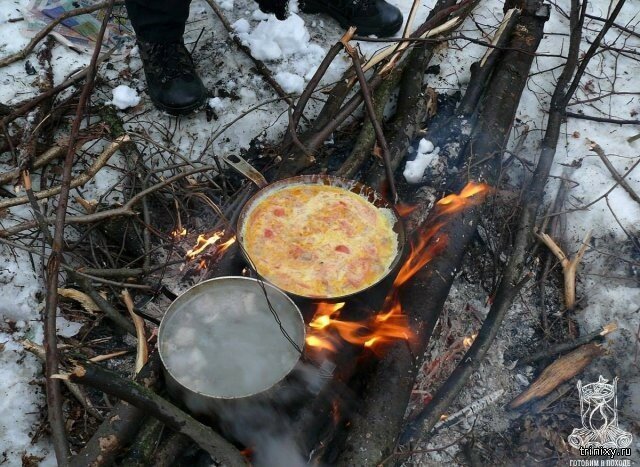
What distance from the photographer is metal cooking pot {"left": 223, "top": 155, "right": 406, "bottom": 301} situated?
2.62 metres

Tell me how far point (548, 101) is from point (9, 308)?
169 inches

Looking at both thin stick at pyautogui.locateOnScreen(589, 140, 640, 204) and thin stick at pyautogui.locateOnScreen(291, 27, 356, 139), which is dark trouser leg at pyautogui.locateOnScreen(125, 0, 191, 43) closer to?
thin stick at pyautogui.locateOnScreen(291, 27, 356, 139)

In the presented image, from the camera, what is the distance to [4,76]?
13.1ft

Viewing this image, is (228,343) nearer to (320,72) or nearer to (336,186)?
(336,186)

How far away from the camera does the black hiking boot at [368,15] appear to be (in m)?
4.51

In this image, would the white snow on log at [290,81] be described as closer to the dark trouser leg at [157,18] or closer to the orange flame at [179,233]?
the dark trouser leg at [157,18]

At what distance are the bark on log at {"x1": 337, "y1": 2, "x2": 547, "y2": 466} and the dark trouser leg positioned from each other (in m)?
2.24

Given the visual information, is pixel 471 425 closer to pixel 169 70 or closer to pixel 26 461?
pixel 26 461

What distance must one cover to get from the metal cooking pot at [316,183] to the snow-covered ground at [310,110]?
0.75 m

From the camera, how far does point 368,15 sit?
4.52 m

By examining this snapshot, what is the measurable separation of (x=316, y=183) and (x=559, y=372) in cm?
179

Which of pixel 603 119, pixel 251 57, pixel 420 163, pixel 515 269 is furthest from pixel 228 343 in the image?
pixel 603 119

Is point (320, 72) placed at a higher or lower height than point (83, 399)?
higher

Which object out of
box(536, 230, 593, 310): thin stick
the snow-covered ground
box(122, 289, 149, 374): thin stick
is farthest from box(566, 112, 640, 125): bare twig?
box(122, 289, 149, 374): thin stick
